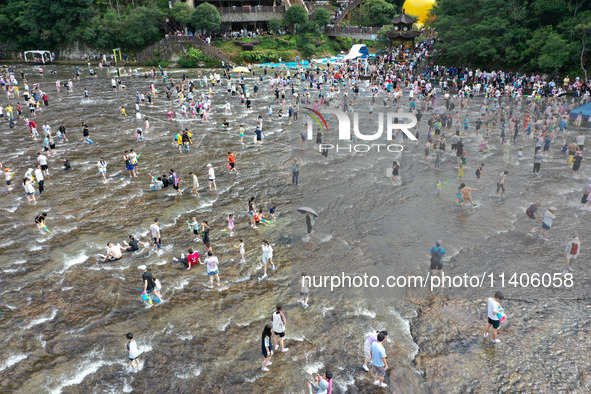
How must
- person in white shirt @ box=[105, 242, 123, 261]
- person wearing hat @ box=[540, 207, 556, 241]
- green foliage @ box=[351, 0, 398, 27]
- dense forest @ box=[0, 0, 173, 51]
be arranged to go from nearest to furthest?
person in white shirt @ box=[105, 242, 123, 261] → person wearing hat @ box=[540, 207, 556, 241] → dense forest @ box=[0, 0, 173, 51] → green foliage @ box=[351, 0, 398, 27]

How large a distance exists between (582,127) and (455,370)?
24948 mm

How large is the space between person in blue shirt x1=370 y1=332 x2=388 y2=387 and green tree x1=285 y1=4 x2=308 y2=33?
204 feet

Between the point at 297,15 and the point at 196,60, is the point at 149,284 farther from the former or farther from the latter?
the point at 297,15

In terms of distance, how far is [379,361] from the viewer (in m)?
8.51

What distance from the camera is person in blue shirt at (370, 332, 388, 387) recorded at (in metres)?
8.43

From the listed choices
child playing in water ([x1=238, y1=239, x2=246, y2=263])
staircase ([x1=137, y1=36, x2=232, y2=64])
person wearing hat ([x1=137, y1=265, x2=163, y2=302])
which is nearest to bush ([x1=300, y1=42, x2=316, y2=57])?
staircase ([x1=137, y1=36, x2=232, y2=64])

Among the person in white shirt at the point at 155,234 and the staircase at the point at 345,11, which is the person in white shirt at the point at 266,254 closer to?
the person in white shirt at the point at 155,234

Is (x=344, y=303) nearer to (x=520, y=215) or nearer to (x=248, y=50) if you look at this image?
(x=520, y=215)

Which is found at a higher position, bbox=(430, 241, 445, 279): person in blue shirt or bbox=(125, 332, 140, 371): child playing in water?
bbox=(430, 241, 445, 279): person in blue shirt

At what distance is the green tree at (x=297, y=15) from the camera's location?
6194 cm

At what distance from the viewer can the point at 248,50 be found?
59312mm

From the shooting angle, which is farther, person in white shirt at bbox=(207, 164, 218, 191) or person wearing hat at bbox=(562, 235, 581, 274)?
person in white shirt at bbox=(207, 164, 218, 191)

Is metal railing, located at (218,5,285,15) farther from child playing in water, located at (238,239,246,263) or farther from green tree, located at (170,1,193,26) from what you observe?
child playing in water, located at (238,239,246,263)

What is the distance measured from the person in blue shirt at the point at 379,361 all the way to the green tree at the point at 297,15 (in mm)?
62132
